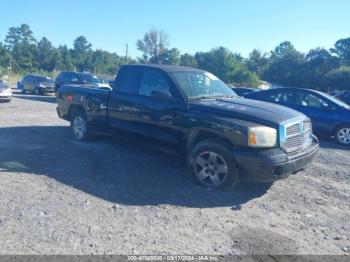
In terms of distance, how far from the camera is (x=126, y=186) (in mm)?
5363

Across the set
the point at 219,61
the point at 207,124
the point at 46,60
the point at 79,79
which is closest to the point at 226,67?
the point at 219,61

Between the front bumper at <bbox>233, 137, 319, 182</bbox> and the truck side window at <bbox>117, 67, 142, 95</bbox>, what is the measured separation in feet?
8.69

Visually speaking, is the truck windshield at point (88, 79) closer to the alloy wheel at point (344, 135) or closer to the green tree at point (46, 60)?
the alloy wheel at point (344, 135)

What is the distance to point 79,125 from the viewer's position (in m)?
8.34

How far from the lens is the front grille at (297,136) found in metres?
5.18

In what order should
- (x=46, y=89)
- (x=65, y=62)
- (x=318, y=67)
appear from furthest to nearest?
(x=65, y=62), (x=318, y=67), (x=46, y=89)

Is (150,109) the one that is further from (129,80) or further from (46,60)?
(46,60)

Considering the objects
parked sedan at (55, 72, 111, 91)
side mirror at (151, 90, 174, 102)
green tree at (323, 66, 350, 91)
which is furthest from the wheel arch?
green tree at (323, 66, 350, 91)

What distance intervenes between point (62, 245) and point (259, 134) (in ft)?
9.67

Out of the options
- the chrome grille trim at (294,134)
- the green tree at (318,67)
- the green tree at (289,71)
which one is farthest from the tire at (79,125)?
the green tree at (289,71)

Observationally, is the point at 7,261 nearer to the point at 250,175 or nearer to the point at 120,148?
the point at 250,175

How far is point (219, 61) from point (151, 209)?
63832 millimetres

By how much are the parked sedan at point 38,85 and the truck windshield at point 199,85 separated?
2110 centimetres

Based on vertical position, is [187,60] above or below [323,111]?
above
